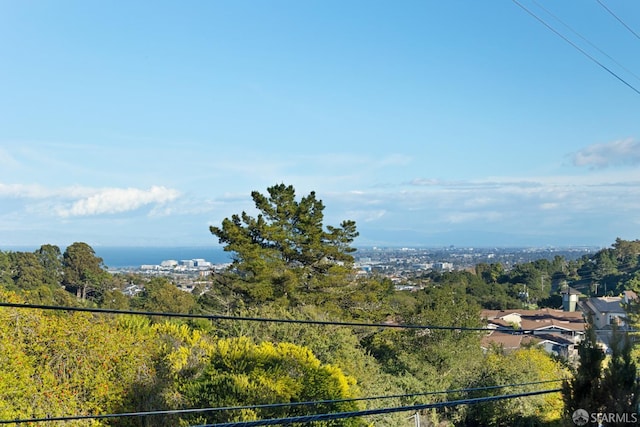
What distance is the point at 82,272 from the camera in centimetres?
3578

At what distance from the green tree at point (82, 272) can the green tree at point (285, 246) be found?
15.2 m

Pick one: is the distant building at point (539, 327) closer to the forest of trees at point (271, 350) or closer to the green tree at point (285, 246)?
the forest of trees at point (271, 350)

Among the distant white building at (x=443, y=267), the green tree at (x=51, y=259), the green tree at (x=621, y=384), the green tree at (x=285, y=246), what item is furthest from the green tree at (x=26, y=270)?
the distant white building at (x=443, y=267)

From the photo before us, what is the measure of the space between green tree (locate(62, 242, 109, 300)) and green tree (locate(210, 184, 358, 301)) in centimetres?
1525

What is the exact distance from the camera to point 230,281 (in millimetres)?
22016

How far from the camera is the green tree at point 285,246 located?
71.3 ft

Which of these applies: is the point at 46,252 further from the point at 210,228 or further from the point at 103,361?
the point at 103,361

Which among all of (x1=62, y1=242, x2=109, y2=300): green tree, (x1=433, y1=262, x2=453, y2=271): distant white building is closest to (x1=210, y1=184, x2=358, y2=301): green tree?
(x1=62, y1=242, x2=109, y2=300): green tree

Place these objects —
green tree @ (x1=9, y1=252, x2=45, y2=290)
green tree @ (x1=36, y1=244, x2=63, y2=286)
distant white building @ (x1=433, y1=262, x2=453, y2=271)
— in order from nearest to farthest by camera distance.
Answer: green tree @ (x1=9, y1=252, x2=45, y2=290) < green tree @ (x1=36, y1=244, x2=63, y2=286) < distant white building @ (x1=433, y1=262, x2=453, y2=271)

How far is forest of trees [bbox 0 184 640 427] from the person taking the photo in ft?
32.2

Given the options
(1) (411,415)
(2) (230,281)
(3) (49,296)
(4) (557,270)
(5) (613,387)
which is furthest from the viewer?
(4) (557,270)

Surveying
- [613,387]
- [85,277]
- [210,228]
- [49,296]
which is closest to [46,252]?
[85,277]

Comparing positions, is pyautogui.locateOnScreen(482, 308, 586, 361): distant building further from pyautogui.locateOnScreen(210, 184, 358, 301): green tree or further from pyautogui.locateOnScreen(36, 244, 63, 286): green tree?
pyautogui.locateOnScreen(36, 244, 63, 286): green tree

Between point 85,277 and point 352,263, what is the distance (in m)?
19.3
